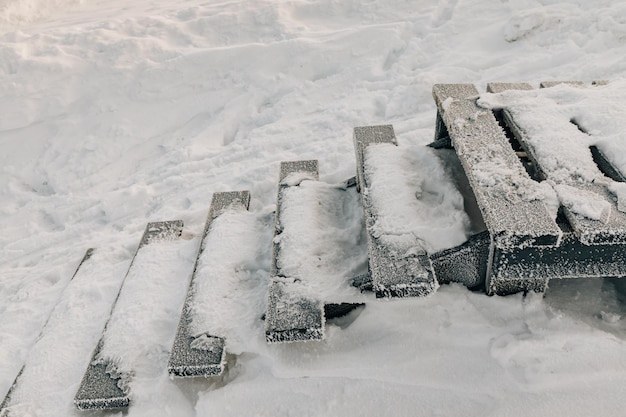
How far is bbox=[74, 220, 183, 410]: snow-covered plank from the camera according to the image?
2361 millimetres

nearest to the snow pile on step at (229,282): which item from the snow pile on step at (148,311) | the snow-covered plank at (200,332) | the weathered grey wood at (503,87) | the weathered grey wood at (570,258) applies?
Result: the snow-covered plank at (200,332)

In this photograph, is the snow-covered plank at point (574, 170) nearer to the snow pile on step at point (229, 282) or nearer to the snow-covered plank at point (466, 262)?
the snow-covered plank at point (466, 262)

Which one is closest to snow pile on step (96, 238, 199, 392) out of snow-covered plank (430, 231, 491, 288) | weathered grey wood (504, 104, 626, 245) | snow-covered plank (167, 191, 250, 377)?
snow-covered plank (167, 191, 250, 377)

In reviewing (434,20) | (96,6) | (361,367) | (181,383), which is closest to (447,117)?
(361,367)

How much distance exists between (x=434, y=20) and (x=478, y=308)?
4.53 metres

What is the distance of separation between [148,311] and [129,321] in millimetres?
112

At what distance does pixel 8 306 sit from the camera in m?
3.42

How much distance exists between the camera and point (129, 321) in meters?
2.67

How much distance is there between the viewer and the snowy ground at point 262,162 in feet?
6.93

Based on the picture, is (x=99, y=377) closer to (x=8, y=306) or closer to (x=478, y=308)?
(x=8, y=306)

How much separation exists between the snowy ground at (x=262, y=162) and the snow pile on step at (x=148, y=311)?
0.10ft

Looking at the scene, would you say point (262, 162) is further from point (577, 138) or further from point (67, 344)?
point (577, 138)

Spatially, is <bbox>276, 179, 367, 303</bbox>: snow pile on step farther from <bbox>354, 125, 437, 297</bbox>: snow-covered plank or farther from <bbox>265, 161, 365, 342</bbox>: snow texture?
<bbox>354, 125, 437, 297</bbox>: snow-covered plank

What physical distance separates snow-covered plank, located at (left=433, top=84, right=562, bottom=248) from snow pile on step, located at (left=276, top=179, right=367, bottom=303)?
28.1 inches
